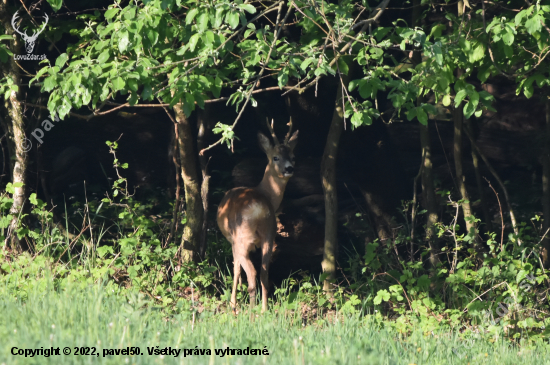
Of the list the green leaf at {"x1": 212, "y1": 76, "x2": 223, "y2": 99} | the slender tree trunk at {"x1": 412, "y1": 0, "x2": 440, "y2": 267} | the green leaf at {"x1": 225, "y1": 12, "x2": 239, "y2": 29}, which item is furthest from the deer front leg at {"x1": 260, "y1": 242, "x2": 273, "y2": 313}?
the green leaf at {"x1": 225, "y1": 12, "x2": 239, "y2": 29}

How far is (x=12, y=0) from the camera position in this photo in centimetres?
862

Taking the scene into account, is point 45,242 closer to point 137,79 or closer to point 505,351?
point 137,79

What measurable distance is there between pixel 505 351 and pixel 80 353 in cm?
355

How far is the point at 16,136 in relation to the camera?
7.84 m

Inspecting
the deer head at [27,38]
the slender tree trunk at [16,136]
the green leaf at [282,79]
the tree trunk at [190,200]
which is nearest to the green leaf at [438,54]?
the green leaf at [282,79]

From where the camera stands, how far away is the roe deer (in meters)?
7.39

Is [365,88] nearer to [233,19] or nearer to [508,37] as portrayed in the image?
[508,37]

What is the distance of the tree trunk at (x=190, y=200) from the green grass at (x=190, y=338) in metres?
2.29

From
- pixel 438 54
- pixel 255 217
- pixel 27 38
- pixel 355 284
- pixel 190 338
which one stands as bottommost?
pixel 190 338

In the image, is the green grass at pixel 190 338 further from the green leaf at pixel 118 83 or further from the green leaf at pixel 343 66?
the green leaf at pixel 343 66

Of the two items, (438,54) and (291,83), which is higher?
(291,83)

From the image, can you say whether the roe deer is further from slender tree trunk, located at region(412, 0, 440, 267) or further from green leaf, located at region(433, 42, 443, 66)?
green leaf, located at region(433, 42, 443, 66)

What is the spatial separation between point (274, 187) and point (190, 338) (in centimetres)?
365

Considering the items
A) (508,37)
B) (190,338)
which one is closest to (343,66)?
(508,37)
